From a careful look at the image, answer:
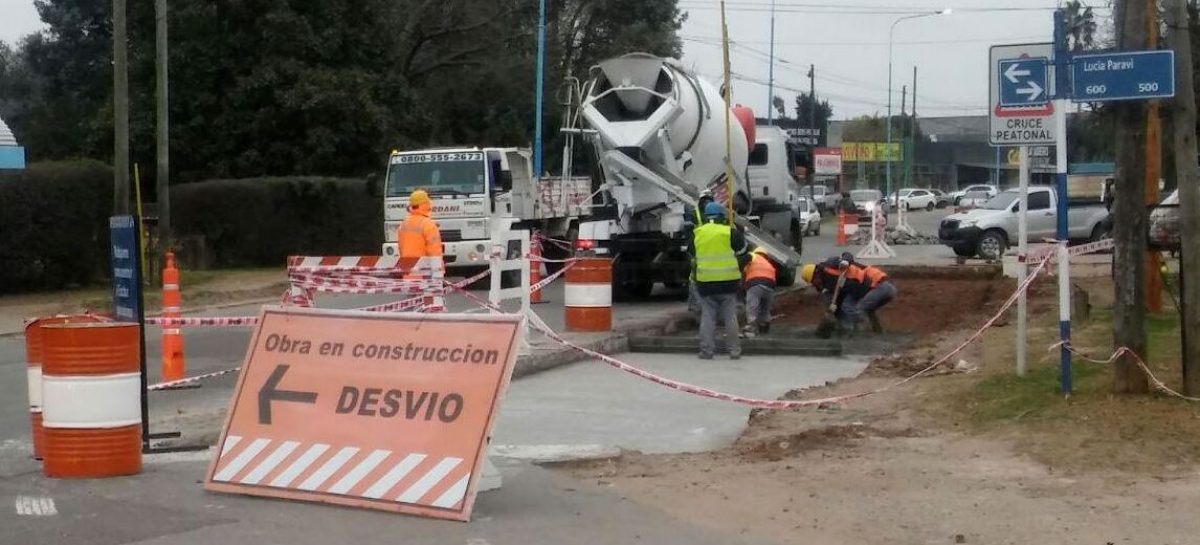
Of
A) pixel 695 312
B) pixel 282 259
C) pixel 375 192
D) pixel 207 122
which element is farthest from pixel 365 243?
pixel 695 312

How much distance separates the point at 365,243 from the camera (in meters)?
37.8

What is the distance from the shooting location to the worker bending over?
15.1 metres

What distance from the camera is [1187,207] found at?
10.4 m

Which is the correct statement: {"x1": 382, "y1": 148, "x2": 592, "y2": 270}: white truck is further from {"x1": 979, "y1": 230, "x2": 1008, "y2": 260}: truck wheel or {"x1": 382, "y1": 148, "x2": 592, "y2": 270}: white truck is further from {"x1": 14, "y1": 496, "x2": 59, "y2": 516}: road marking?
{"x1": 14, "y1": 496, "x2": 59, "y2": 516}: road marking

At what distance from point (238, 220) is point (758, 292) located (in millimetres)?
21036

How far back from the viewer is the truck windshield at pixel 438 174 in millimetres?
26000

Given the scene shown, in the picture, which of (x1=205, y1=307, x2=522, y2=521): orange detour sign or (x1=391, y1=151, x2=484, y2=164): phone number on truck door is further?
(x1=391, y1=151, x2=484, y2=164): phone number on truck door

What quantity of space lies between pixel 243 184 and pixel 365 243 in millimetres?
3779

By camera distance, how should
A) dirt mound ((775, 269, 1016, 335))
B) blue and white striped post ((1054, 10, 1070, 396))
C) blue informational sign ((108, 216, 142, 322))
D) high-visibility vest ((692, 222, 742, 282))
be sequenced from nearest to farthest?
blue informational sign ((108, 216, 142, 322)) < blue and white striped post ((1054, 10, 1070, 396)) < high-visibility vest ((692, 222, 742, 282)) < dirt mound ((775, 269, 1016, 335))

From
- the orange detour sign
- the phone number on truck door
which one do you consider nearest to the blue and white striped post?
the orange detour sign

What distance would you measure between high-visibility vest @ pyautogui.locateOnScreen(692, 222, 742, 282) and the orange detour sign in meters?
7.00

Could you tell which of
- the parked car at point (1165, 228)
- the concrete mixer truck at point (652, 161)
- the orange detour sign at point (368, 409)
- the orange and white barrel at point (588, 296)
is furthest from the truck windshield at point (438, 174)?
the orange detour sign at point (368, 409)

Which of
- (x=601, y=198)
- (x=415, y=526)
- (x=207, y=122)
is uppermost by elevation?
(x=207, y=122)

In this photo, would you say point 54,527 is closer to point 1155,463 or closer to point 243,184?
point 1155,463
